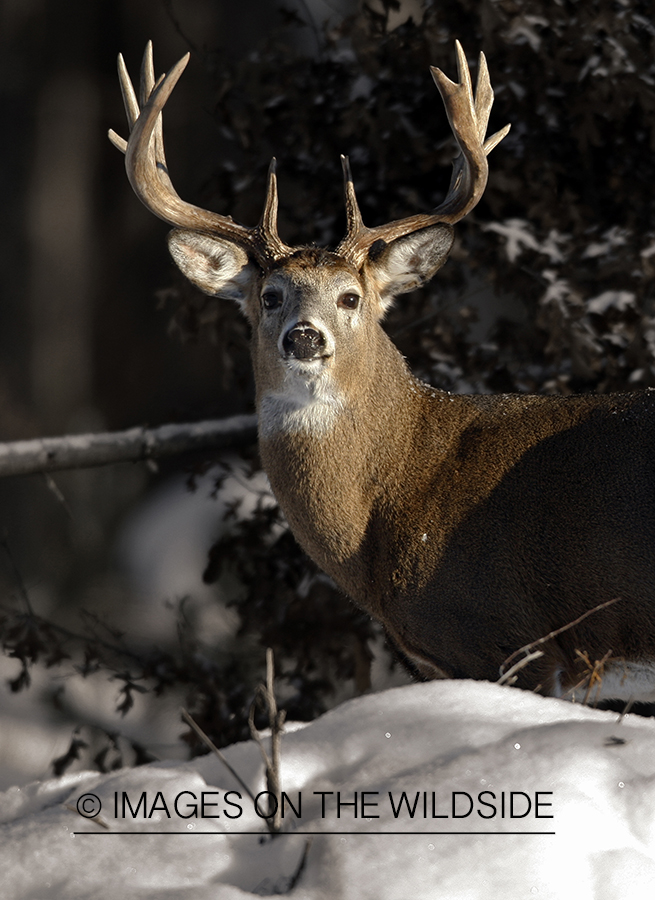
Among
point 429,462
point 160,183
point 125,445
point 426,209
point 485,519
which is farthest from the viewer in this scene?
point 125,445

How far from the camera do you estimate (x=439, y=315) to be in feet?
17.4

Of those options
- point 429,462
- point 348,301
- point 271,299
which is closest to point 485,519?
point 429,462

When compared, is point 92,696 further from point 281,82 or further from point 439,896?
point 439,896

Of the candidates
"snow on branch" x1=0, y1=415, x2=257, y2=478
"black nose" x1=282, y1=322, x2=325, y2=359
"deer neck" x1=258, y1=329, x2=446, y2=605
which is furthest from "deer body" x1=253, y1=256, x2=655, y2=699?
"snow on branch" x1=0, y1=415, x2=257, y2=478

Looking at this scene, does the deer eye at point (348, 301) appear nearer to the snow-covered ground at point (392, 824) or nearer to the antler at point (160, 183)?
the antler at point (160, 183)

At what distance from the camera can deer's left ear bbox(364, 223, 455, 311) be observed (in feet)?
12.7

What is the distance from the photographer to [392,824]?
5.17ft

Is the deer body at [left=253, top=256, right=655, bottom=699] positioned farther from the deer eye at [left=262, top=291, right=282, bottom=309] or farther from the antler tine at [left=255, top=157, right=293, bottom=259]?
the antler tine at [left=255, top=157, right=293, bottom=259]

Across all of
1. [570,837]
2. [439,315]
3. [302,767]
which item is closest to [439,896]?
[570,837]

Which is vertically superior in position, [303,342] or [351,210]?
[351,210]

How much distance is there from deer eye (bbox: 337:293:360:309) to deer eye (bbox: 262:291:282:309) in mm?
212

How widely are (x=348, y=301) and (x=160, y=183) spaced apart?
34.7 inches

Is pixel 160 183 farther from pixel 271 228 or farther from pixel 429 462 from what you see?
pixel 429 462

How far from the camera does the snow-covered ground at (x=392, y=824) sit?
1501mm
